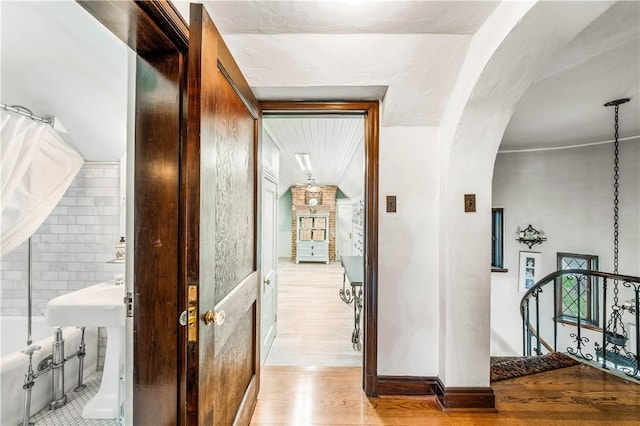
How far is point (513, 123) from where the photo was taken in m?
3.04

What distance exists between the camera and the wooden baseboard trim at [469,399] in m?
1.55

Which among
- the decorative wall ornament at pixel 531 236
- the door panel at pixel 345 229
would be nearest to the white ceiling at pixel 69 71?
the decorative wall ornament at pixel 531 236

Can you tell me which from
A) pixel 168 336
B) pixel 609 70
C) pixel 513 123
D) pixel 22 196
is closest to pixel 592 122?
pixel 513 123

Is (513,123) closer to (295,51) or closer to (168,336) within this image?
(295,51)

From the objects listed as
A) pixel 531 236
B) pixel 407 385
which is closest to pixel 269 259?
pixel 407 385

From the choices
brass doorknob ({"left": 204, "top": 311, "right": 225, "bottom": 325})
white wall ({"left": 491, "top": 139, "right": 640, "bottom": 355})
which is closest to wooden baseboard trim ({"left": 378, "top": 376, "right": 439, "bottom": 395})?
brass doorknob ({"left": 204, "top": 311, "right": 225, "bottom": 325})

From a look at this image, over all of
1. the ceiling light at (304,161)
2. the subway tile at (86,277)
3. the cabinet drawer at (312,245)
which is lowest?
the cabinet drawer at (312,245)

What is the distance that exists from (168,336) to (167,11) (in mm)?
1167

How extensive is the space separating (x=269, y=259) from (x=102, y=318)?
4.80ft

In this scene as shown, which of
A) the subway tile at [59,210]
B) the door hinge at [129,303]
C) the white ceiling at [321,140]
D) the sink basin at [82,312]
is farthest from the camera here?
the white ceiling at [321,140]

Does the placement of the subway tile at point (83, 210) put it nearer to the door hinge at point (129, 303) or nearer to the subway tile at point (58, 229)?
the subway tile at point (58, 229)

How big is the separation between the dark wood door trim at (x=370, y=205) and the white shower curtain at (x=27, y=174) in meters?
1.43

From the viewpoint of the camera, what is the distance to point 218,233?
1.05 metres

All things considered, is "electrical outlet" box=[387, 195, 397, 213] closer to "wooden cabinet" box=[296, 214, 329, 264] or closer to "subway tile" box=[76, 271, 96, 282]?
"subway tile" box=[76, 271, 96, 282]
